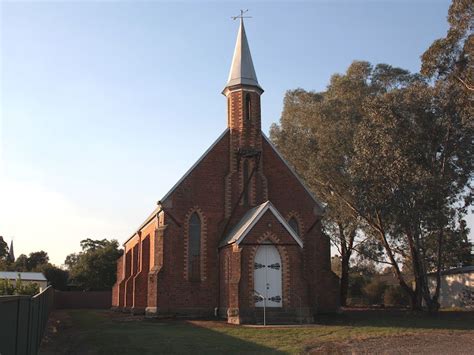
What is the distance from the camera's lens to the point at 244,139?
33.9 metres

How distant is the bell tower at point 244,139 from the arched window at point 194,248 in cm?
203

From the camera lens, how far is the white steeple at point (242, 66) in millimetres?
35062

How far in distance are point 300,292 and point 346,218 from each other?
41.9ft

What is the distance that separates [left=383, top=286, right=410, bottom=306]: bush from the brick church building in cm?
2000

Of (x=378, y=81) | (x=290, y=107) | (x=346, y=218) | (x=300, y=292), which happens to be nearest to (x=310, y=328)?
(x=300, y=292)

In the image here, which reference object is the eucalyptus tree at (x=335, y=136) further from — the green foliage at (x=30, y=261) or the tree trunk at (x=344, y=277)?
the green foliage at (x=30, y=261)

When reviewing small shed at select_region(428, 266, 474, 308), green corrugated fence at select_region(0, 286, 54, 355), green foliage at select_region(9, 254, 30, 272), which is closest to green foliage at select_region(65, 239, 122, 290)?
green foliage at select_region(9, 254, 30, 272)

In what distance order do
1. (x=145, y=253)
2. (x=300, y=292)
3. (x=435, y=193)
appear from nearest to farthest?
(x=300, y=292) → (x=435, y=193) → (x=145, y=253)

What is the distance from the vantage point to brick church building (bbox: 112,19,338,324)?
27562 mm

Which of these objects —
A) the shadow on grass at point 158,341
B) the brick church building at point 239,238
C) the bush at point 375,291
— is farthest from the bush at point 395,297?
the shadow on grass at point 158,341

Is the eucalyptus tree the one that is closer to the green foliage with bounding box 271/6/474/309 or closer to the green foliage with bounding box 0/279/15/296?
the green foliage with bounding box 271/6/474/309

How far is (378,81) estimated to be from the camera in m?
43.3

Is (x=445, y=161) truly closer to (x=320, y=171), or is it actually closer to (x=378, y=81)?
(x=320, y=171)

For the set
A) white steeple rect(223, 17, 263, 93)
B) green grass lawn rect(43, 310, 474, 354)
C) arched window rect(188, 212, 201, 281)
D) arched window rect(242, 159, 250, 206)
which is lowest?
green grass lawn rect(43, 310, 474, 354)
